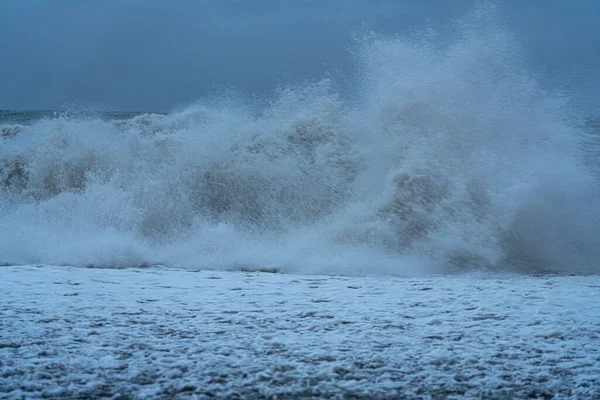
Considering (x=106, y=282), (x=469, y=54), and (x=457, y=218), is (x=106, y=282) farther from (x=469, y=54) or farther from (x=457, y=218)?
(x=469, y=54)

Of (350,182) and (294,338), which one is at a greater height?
(350,182)

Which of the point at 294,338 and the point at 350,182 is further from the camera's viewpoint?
the point at 350,182

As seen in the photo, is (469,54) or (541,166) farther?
(469,54)

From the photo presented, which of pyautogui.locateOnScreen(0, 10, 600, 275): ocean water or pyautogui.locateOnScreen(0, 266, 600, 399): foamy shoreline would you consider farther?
pyautogui.locateOnScreen(0, 10, 600, 275): ocean water

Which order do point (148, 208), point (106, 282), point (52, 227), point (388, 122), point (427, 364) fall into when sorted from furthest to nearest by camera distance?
point (388, 122), point (148, 208), point (52, 227), point (106, 282), point (427, 364)

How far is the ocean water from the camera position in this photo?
17.4 ft

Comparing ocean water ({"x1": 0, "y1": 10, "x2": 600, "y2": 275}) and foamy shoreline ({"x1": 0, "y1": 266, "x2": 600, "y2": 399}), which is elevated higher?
ocean water ({"x1": 0, "y1": 10, "x2": 600, "y2": 275})

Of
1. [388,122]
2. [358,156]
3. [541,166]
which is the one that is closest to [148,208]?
[358,156]

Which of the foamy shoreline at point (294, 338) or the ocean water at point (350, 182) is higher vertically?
the ocean water at point (350, 182)

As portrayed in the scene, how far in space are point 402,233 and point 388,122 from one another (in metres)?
2.09

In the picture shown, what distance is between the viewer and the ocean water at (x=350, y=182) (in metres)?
5.29

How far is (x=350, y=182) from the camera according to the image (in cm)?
700

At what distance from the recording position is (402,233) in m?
5.62

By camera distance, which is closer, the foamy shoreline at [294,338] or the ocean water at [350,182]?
the foamy shoreline at [294,338]
